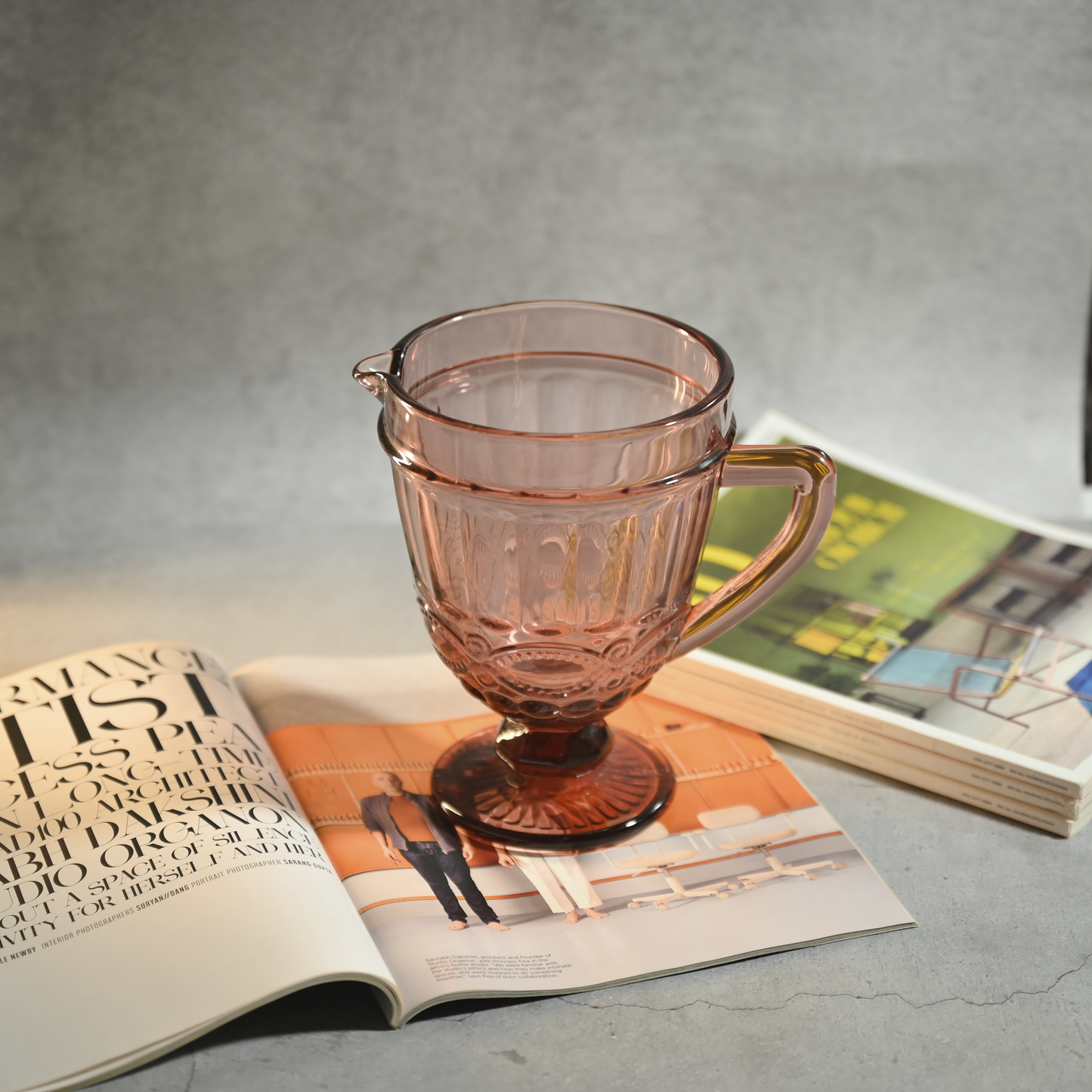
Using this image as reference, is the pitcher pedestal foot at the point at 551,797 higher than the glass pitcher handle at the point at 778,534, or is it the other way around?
the glass pitcher handle at the point at 778,534

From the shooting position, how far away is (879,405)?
51.9 inches

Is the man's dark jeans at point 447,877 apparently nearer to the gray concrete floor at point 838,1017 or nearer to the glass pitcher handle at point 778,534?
the gray concrete floor at point 838,1017

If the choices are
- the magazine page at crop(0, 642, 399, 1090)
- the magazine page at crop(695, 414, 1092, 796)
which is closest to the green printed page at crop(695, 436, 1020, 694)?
the magazine page at crop(695, 414, 1092, 796)

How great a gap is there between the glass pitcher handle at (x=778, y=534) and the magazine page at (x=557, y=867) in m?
0.12

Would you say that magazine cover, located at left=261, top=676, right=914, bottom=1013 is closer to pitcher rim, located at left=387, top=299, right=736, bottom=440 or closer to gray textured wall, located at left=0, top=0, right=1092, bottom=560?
pitcher rim, located at left=387, top=299, right=736, bottom=440

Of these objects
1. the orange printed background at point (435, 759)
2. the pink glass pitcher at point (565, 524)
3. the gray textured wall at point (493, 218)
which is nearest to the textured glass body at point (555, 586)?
the pink glass pitcher at point (565, 524)

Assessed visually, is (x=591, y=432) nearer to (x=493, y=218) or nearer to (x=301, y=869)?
(x=301, y=869)

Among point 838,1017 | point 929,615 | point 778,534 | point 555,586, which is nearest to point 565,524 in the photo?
point 555,586

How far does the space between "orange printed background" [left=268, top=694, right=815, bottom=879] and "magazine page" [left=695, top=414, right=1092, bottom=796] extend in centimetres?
6

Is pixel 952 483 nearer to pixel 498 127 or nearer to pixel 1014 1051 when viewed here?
pixel 498 127

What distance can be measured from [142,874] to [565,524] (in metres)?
0.30

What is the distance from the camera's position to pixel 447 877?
0.69 meters

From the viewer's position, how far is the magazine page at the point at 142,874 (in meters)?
0.57

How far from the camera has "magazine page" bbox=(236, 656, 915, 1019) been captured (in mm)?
643
